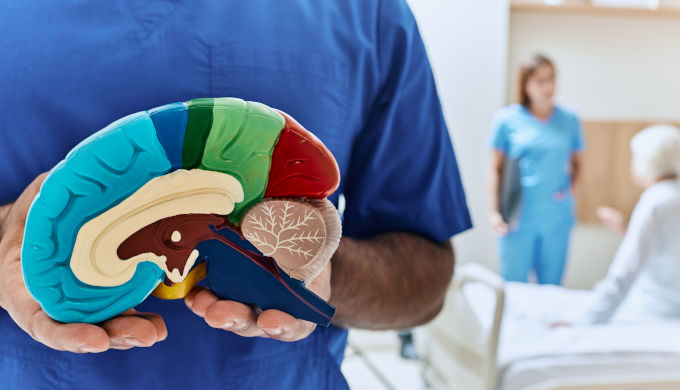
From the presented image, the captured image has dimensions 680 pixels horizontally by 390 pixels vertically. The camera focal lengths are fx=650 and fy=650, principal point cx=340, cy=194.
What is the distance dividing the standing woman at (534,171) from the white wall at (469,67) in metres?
0.42

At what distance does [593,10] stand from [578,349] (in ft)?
9.18

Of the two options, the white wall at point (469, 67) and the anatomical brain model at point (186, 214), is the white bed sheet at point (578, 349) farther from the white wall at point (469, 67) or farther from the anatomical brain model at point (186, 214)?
the anatomical brain model at point (186, 214)

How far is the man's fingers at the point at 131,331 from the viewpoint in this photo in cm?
51

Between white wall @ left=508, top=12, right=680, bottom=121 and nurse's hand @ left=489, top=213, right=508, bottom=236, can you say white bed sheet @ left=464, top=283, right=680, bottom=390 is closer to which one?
nurse's hand @ left=489, top=213, right=508, bottom=236

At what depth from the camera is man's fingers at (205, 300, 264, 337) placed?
0.52 metres

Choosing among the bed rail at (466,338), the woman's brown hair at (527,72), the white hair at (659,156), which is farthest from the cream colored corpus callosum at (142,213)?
the woman's brown hair at (527,72)

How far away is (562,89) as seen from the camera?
4.31m

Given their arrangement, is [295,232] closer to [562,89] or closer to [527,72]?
[527,72]

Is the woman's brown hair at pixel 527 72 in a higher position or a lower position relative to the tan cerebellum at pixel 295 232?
lower

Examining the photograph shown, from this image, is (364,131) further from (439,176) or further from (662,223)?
(662,223)

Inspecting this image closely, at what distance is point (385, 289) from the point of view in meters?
0.80

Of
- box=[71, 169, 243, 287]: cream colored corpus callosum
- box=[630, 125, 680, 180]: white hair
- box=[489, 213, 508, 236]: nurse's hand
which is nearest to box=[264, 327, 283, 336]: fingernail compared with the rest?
box=[71, 169, 243, 287]: cream colored corpus callosum

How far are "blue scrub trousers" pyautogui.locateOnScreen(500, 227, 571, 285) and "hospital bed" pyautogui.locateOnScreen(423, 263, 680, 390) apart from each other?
0.99 metres

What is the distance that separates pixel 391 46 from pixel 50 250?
0.49 meters
